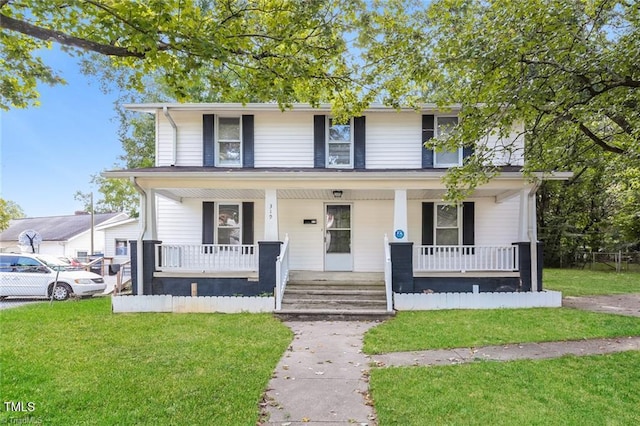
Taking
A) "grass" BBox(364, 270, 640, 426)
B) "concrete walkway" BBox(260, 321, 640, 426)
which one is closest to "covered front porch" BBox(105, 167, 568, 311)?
"grass" BBox(364, 270, 640, 426)

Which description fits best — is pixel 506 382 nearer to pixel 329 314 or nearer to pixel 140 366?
pixel 329 314

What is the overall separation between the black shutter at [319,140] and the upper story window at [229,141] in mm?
2269

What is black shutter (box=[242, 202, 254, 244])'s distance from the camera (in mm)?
11164

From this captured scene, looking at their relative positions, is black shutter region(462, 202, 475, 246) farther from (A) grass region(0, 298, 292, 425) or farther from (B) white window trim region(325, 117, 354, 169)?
(A) grass region(0, 298, 292, 425)

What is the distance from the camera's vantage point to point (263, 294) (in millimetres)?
9125

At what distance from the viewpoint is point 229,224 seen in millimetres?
11344

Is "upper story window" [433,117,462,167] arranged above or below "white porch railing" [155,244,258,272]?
above

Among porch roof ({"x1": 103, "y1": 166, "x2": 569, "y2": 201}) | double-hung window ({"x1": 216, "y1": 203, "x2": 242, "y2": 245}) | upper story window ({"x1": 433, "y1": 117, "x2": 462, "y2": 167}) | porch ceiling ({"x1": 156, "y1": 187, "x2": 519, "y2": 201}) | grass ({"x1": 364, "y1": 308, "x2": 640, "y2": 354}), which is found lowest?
grass ({"x1": 364, "y1": 308, "x2": 640, "y2": 354})

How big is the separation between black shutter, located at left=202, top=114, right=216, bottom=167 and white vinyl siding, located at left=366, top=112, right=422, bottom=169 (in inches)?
183

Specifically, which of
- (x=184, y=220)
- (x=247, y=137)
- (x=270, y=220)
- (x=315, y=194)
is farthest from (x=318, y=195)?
(x=184, y=220)

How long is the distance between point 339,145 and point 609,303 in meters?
8.21

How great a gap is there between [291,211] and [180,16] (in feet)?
23.3

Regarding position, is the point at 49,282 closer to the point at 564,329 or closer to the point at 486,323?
the point at 486,323

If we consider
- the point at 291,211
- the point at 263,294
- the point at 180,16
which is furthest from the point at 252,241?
the point at 180,16
